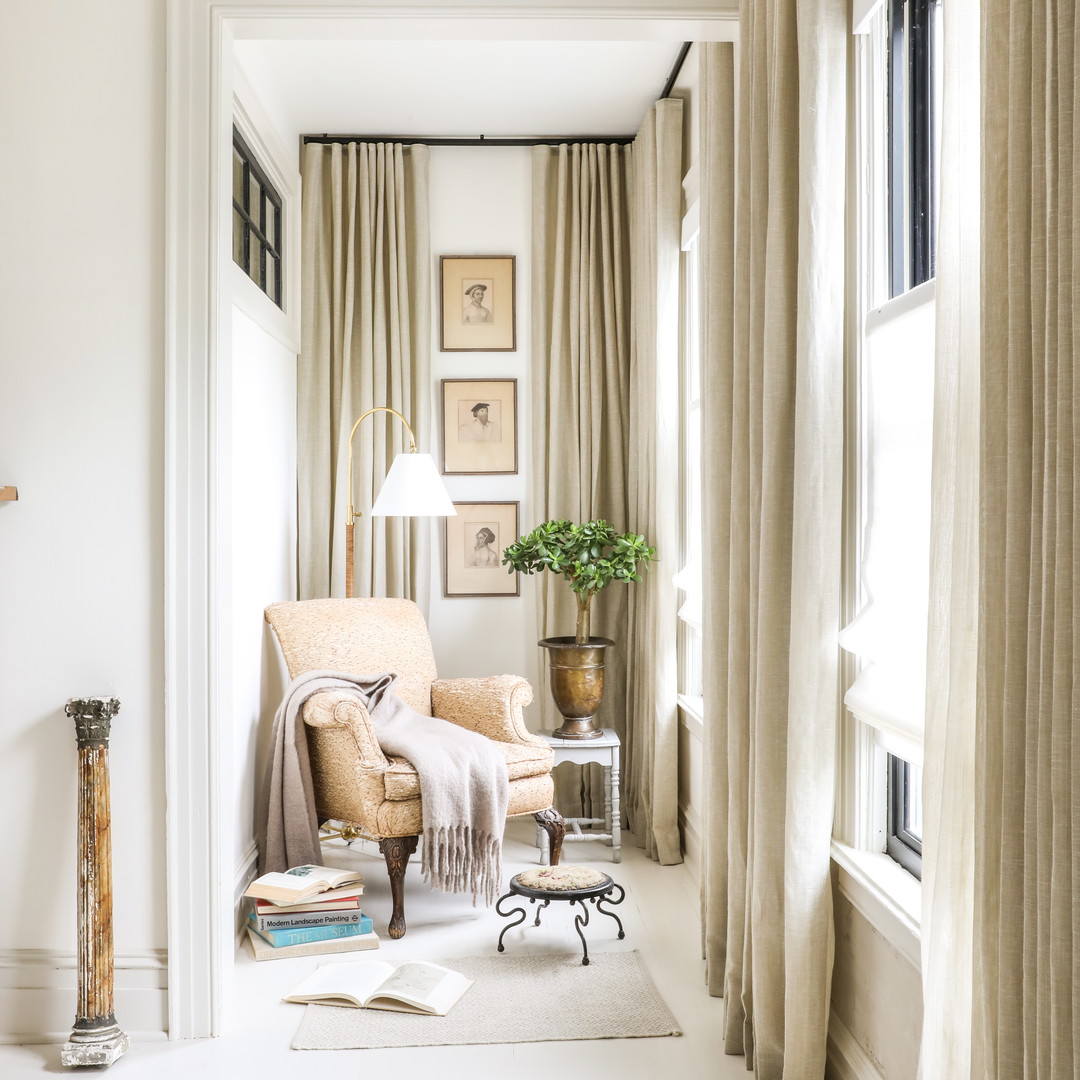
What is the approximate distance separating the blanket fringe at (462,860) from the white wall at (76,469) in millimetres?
855

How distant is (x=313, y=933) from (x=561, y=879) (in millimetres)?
777

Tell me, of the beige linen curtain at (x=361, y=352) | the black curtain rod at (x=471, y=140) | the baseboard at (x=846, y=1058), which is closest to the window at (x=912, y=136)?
the baseboard at (x=846, y=1058)

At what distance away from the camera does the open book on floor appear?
2.50m

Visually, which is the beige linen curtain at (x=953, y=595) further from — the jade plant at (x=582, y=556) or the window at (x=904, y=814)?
the jade plant at (x=582, y=556)

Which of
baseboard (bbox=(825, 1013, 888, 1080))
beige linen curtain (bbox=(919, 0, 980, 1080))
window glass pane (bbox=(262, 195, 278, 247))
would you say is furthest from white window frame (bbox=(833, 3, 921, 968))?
window glass pane (bbox=(262, 195, 278, 247))

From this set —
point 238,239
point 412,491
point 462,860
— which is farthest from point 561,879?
point 238,239

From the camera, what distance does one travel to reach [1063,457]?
0.96m

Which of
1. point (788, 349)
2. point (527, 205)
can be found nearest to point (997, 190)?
point (788, 349)

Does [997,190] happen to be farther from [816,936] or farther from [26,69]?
[26,69]

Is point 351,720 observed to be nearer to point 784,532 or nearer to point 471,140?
point 784,532

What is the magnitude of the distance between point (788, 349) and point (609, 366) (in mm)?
2231

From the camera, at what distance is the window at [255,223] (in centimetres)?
317

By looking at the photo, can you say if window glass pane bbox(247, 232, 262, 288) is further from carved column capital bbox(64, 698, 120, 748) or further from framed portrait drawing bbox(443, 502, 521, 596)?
carved column capital bbox(64, 698, 120, 748)

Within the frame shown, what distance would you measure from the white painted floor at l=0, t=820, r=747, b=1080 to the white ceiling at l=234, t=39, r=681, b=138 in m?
2.83
